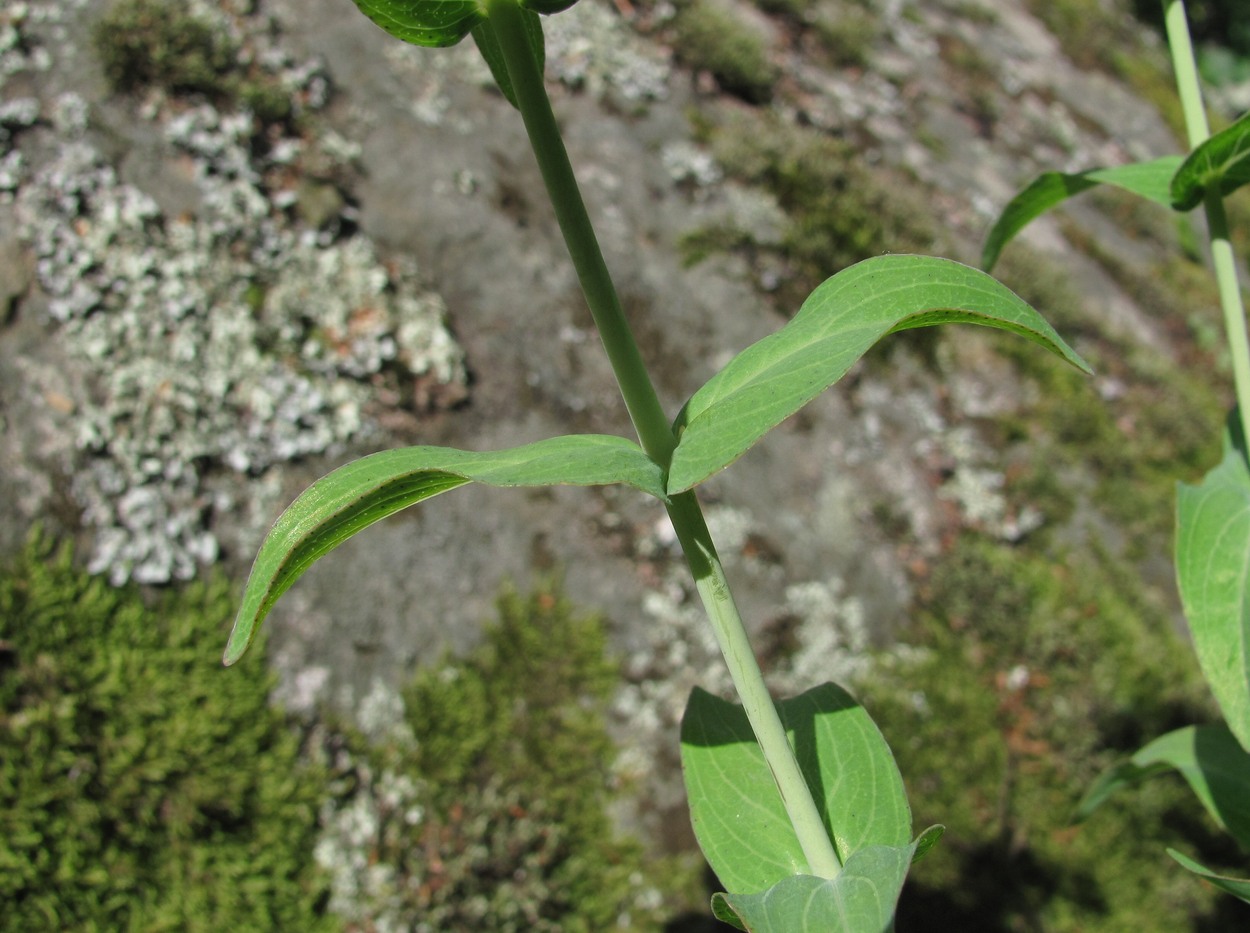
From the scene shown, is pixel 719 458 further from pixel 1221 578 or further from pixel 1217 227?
pixel 1217 227

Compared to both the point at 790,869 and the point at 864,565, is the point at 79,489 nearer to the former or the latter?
the point at 790,869

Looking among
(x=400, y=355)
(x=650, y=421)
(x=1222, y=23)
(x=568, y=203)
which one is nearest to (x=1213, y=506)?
(x=650, y=421)

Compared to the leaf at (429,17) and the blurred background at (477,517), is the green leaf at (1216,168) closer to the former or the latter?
the leaf at (429,17)

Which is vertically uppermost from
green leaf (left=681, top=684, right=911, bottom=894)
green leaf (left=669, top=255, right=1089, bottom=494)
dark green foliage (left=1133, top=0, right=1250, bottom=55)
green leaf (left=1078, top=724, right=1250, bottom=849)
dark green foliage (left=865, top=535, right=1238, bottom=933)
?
green leaf (left=669, top=255, right=1089, bottom=494)

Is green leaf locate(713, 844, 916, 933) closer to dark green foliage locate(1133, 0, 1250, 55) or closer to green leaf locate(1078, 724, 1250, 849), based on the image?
green leaf locate(1078, 724, 1250, 849)

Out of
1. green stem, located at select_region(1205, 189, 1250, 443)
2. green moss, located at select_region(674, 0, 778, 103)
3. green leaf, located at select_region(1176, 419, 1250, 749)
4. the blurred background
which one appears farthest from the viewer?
green moss, located at select_region(674, 0, 778, 103)

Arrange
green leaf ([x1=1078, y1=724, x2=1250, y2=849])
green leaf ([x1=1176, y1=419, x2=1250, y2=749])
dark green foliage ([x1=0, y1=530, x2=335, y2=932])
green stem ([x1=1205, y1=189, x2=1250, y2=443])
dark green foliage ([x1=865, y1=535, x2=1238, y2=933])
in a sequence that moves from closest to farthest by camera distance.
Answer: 1. green leaf ([x1=1176, y1=419, x2=1250, y2=749])
2. green stem ([x1=1205, y1=189, x2=1250, y2=443])
3. green leaf ([x1=1078, y1=724, x2=1250, y2=849])
4. dark green foliage ([x1=0, y1=530, x2=335, y2=932])
5. dark green foliage ([x1=865, y1=535, x2=1238, y2=933])

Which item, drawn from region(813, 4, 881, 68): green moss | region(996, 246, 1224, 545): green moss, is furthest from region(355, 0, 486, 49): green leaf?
region(813, 4, 881, 68): green moss

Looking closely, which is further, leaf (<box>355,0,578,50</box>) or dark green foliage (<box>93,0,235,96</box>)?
dark green foliage (<box>93,0,235,96</box>)
